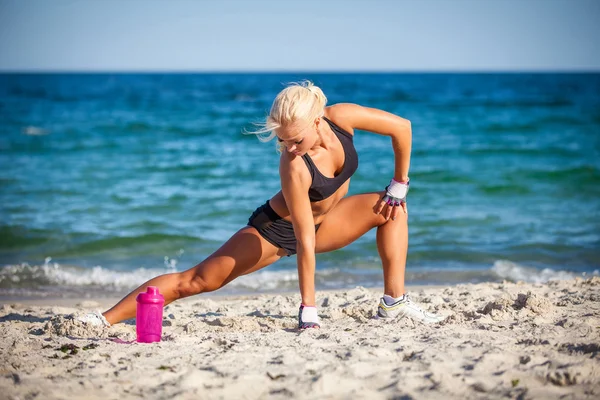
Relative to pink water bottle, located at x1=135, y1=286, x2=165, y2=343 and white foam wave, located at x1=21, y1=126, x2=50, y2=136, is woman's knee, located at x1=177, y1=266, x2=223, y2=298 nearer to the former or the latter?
pink water bottle, located at x1=135, y1=286, x2=165, y2=343

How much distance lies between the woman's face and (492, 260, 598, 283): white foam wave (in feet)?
12.0

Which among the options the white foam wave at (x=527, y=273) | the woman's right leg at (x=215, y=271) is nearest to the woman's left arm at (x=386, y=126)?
the woman's right leg at (x=215, y=271)

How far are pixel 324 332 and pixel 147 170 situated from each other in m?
9.65

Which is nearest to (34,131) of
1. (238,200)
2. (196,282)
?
(238,200)

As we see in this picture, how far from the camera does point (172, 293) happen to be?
4.21m

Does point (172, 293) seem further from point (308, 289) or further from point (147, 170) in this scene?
point (147, 170)

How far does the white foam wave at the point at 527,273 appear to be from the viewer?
6.60 m

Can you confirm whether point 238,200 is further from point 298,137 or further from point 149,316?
point 298,137

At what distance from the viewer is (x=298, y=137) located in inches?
146

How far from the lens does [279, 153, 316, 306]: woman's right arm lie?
3.82 metres

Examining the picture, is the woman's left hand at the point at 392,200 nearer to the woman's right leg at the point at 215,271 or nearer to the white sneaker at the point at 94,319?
the woman's right leg at the point at 215,271

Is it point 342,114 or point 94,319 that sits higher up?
point 342,114

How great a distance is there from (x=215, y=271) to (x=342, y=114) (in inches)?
50.2

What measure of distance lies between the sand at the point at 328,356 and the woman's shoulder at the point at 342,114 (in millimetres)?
1290
